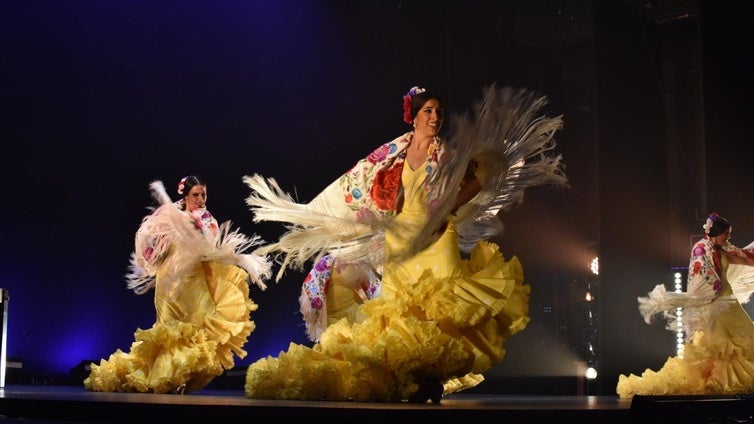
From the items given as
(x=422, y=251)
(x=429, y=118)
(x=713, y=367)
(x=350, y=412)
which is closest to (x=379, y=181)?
(x=429, y=118)

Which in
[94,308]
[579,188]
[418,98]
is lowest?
[94,308]

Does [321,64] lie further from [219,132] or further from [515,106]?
[515,106]

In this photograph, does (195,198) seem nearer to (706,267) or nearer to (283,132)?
(283,132)

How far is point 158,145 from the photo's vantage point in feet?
27.3

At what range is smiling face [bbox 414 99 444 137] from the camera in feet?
14.8

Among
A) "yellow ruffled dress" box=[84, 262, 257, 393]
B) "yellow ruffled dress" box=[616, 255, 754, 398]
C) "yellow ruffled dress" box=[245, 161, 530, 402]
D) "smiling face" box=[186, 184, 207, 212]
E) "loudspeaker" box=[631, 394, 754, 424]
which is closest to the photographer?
"loudspeaker" box=[631, 394, 754, 424]

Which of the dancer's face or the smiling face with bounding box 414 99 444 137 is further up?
the dancer's face

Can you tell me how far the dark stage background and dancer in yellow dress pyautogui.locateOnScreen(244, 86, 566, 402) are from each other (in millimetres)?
3560

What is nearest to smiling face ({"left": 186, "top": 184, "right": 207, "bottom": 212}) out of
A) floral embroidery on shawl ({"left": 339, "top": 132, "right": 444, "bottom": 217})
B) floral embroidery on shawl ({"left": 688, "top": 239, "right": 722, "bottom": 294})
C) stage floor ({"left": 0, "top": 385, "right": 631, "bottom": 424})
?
floral embroidery on shawl ({"left": 339, "top": 132, "right": 444, "bottom": 217})

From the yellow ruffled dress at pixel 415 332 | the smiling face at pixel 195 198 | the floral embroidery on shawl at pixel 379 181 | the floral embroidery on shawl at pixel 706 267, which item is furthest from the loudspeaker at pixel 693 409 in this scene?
the smiling face at pixel 195 198

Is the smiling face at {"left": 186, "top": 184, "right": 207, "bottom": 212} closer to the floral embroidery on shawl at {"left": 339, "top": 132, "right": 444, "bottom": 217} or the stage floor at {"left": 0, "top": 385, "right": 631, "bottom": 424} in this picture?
the floral embroidery on shawl at {"left": 339, "top": 132, "right": 444, "bottom": 217}

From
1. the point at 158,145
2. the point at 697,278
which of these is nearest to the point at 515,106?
the point at 697,278

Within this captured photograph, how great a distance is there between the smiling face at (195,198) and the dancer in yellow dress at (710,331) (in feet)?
10.4

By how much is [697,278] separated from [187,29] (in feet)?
14.9
